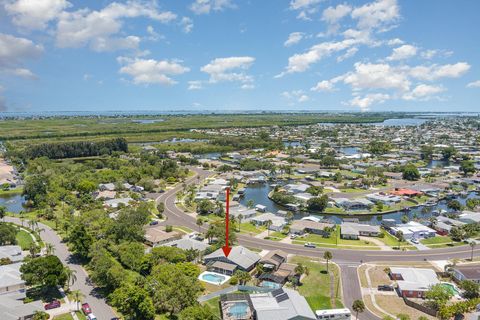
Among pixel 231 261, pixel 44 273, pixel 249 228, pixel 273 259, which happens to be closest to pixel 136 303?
pixel 44 273

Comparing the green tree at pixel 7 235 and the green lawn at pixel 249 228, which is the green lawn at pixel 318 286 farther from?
the green tree at pixel 7 235

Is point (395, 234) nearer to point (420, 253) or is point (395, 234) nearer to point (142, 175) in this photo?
point (420, 253)

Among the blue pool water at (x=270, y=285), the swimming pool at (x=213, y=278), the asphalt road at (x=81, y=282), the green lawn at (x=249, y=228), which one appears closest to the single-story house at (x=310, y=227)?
the green lawn at (x=249, y=228)

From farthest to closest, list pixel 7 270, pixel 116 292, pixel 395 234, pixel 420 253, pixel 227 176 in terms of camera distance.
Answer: pixel 227 176 < pixel 395 234 < pixel 420 253 < pixel 7 270 < pixel 116 292

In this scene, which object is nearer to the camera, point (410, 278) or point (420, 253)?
point (410, 278)

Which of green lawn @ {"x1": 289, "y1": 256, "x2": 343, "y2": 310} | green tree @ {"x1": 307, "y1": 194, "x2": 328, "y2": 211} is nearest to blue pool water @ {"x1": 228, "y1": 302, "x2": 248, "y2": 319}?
green lawn @ {"x1": 289, "y1": 256, "x2": 343, "y2": 310}

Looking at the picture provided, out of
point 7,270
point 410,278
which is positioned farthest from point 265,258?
point 7,270

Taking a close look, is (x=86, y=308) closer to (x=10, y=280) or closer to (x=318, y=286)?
(x=10, y=280)

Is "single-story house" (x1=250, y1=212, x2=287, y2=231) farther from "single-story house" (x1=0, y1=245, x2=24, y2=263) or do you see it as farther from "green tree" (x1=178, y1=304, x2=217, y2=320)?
"single-story house" (x1=0, y1=245, x2=24, y2=263)
